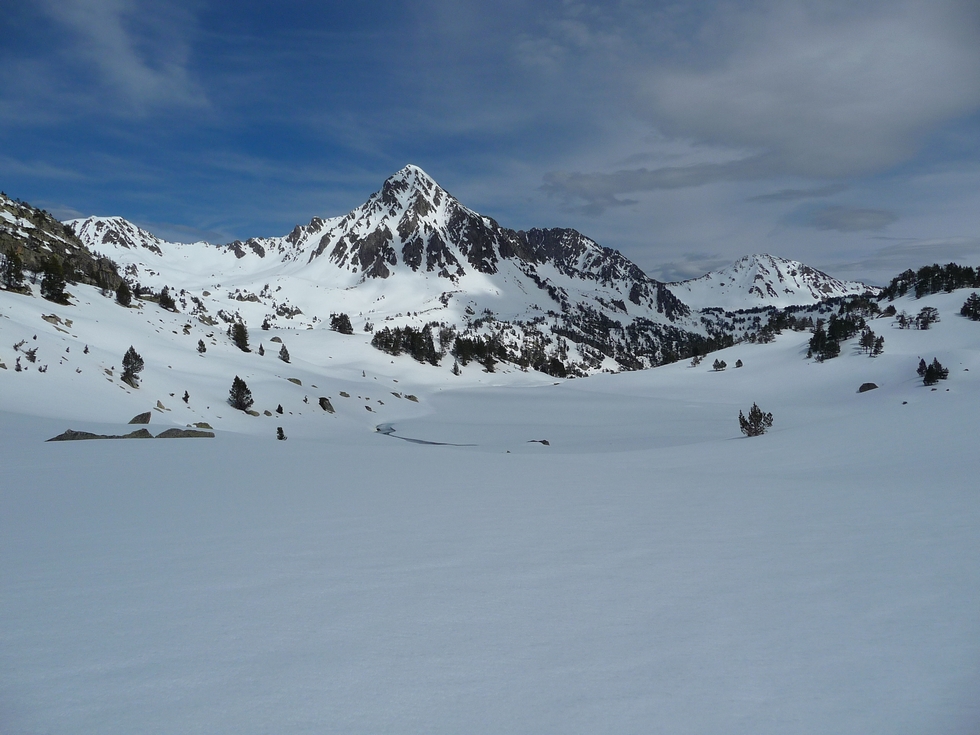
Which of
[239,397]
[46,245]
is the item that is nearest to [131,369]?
[239,397]

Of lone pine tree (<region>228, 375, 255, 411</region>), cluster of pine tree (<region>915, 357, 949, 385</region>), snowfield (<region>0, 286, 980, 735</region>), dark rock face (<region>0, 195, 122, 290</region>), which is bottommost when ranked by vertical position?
snowfield (<region>0, 286, 980, 735</region>)

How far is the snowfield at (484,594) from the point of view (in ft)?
8.54

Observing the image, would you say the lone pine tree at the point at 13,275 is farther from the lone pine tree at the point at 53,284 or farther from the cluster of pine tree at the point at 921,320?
the cluster of pine tree at the point at 921,320

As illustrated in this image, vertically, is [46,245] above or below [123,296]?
above

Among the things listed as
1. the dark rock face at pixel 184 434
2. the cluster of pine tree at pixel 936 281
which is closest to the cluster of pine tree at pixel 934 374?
the dark rock face at pixel 184 434

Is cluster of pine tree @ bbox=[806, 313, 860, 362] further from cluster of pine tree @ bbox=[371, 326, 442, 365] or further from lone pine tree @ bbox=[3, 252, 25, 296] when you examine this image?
lone pine tree @ bbox=[3, 252, 25, 296]

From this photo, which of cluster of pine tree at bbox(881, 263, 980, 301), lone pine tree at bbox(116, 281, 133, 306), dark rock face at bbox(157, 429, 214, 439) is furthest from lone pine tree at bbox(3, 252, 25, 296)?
cluster of pine tree at bbox(881, 263, 980, 301)

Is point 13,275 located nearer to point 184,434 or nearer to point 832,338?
point 184,434

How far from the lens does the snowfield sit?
260 centimetres

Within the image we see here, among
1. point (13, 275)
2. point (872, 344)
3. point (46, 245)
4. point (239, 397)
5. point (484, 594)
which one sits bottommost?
point (484, 594)

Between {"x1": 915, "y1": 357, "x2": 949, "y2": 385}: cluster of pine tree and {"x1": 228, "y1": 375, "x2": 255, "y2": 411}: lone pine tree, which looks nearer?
Answer: {"x1": 228, "y1": 375, "x2": 255, "y2": 411}: lone pine tree

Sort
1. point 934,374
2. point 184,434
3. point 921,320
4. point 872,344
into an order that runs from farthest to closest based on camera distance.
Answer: point 921,320 → point 872,344 → point 934,374 → point 184,434

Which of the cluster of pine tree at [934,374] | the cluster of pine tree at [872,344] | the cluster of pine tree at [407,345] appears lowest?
the cluster of pine tree at [934,374]

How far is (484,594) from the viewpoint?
3.93 metres
